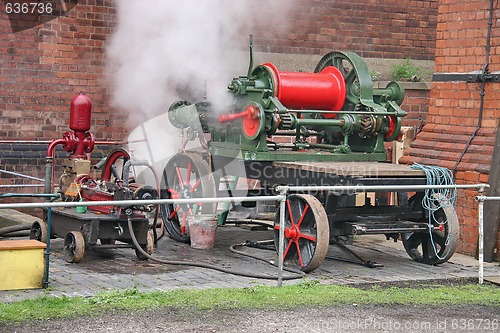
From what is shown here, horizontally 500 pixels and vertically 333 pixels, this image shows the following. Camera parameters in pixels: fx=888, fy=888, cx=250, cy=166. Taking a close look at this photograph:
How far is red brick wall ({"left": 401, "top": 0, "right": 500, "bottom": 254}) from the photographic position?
32.5 ft

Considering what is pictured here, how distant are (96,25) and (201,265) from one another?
15.9 ft

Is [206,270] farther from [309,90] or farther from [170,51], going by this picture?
[170,51]

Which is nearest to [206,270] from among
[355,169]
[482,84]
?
[355,169]

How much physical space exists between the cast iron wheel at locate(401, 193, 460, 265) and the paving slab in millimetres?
108

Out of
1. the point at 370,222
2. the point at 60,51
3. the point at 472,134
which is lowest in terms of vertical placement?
the point at 370,222

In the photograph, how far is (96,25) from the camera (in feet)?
40.0

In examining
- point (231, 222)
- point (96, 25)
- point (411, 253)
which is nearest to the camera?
point (411, 253)

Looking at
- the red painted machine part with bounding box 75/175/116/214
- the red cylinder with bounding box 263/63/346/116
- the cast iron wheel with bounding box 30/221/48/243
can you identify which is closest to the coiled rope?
the red cylinder with bounding box 263/63/346/116

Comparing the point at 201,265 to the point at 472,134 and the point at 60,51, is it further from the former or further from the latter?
the point at 60,51

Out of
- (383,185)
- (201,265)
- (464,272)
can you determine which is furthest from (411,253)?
(201,265)

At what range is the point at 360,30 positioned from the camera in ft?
46.3

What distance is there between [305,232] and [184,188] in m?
2.34

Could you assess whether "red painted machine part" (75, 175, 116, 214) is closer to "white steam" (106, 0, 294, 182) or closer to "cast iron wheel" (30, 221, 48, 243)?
"cast iron wheel" (30, 221, 48, 243)

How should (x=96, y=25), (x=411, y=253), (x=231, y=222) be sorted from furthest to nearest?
(x=96, y=25) < (x=231, y=222) < (x=411, y=253)
